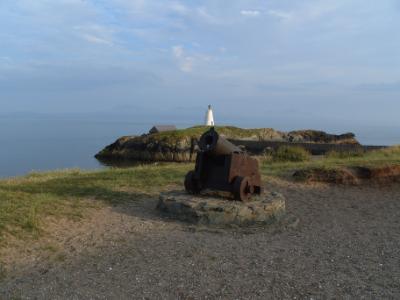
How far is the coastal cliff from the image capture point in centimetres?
3950

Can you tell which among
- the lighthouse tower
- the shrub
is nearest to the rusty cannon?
the shrub

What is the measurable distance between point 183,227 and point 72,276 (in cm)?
257

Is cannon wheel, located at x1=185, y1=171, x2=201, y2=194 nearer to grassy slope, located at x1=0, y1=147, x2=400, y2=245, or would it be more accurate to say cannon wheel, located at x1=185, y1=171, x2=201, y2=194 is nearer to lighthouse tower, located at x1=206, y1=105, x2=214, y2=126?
grassy slope, located at x1=0, y1=147, x2=400, y2=245

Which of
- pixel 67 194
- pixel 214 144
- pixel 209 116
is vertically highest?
pixel 209 116

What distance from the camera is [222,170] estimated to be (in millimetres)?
8625

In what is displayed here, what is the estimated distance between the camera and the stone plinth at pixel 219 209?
7.93 m

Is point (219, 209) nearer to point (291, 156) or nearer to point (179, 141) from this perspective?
point (291, 156)

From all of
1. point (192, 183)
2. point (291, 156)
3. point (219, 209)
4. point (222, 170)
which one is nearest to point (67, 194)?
point (192, 183)

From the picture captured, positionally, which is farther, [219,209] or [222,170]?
[222,170]

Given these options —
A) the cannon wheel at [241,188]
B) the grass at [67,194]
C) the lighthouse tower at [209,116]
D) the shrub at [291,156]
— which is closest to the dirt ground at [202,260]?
the grass at [67,194]

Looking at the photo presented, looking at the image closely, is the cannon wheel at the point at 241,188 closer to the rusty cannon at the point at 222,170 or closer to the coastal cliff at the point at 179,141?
the rusty cannon at the point at 222,170

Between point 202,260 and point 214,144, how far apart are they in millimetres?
2803

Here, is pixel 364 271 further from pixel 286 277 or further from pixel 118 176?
pixel 118 176

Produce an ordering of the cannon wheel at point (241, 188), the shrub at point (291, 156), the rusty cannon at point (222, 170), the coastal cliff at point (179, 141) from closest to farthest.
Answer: the cannon wheel at point (241, 188) < the rusty cannon at point (222, 170) < the shrub at point (291, 156) < the coastal cliff at point (179, 141)
